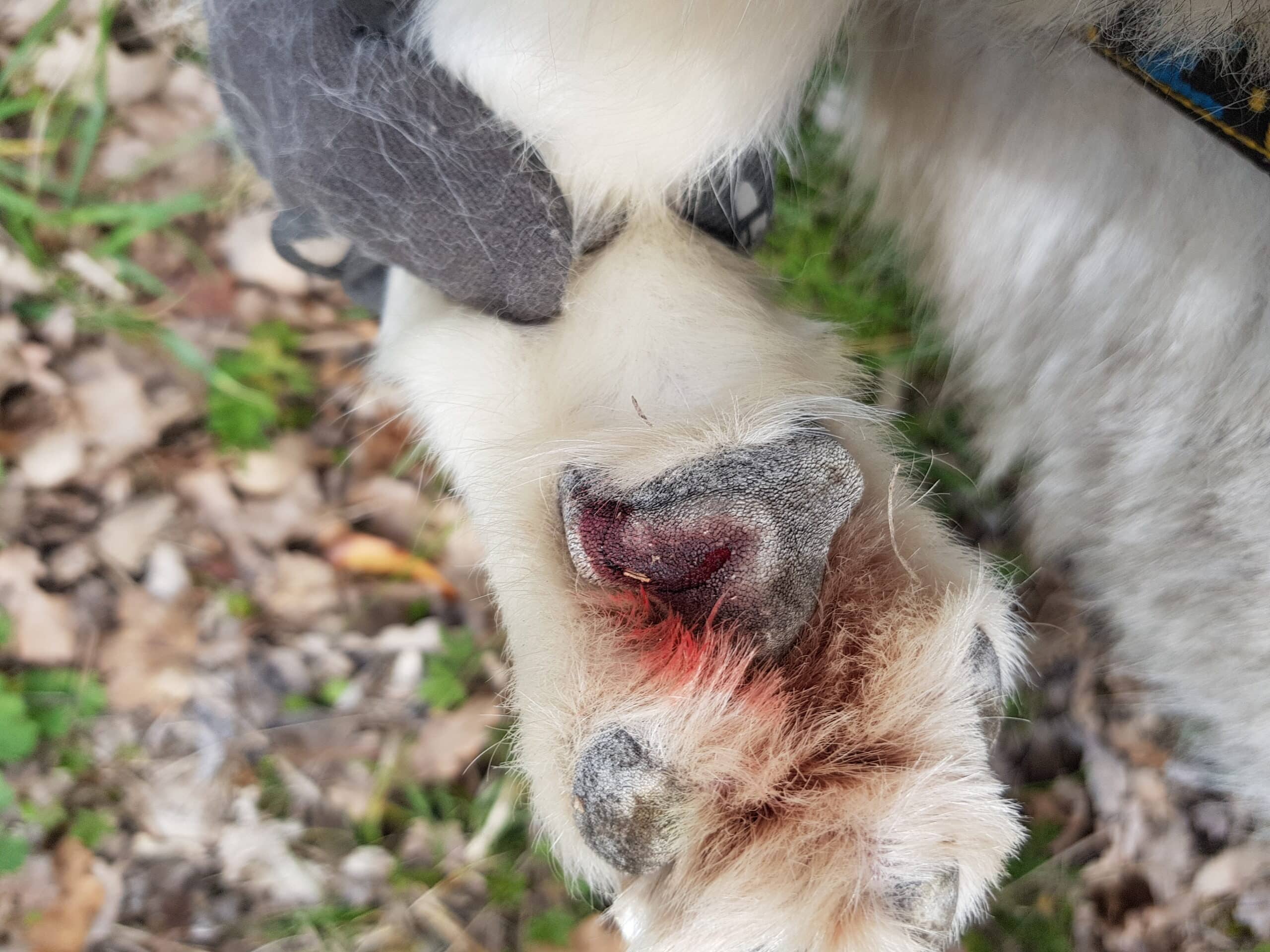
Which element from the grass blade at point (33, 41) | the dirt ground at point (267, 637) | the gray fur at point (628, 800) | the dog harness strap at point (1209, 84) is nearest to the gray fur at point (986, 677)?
the gray fur at point (628, 800)

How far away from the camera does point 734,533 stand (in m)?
0.59

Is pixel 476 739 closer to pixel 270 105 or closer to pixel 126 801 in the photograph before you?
pixel 126 801

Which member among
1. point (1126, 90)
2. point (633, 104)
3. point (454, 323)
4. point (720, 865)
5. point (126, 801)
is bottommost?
point (126, 801)

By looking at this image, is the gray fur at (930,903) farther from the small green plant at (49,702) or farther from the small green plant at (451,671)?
the small green plant at (49,702)

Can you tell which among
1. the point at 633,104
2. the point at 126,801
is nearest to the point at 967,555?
the point at 633,104

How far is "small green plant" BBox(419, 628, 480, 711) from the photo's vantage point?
126 centimetres

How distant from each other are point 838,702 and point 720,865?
0.43 feet

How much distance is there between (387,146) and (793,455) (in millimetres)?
388

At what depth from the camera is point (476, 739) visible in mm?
1282

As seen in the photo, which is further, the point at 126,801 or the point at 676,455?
the point at 126,801

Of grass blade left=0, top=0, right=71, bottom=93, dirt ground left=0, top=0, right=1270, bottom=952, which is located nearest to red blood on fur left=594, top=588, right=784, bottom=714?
dirt ground left=0, top=0, right=1270, bottom=952

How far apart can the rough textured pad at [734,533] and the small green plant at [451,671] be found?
0.71m

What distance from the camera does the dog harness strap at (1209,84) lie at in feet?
1.81

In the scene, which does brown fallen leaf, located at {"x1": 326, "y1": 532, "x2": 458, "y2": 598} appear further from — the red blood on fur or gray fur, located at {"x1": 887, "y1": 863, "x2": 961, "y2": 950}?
gray fur, located at {"x1": 887, "y1": 863, "x2": 961, "y2": 950}
